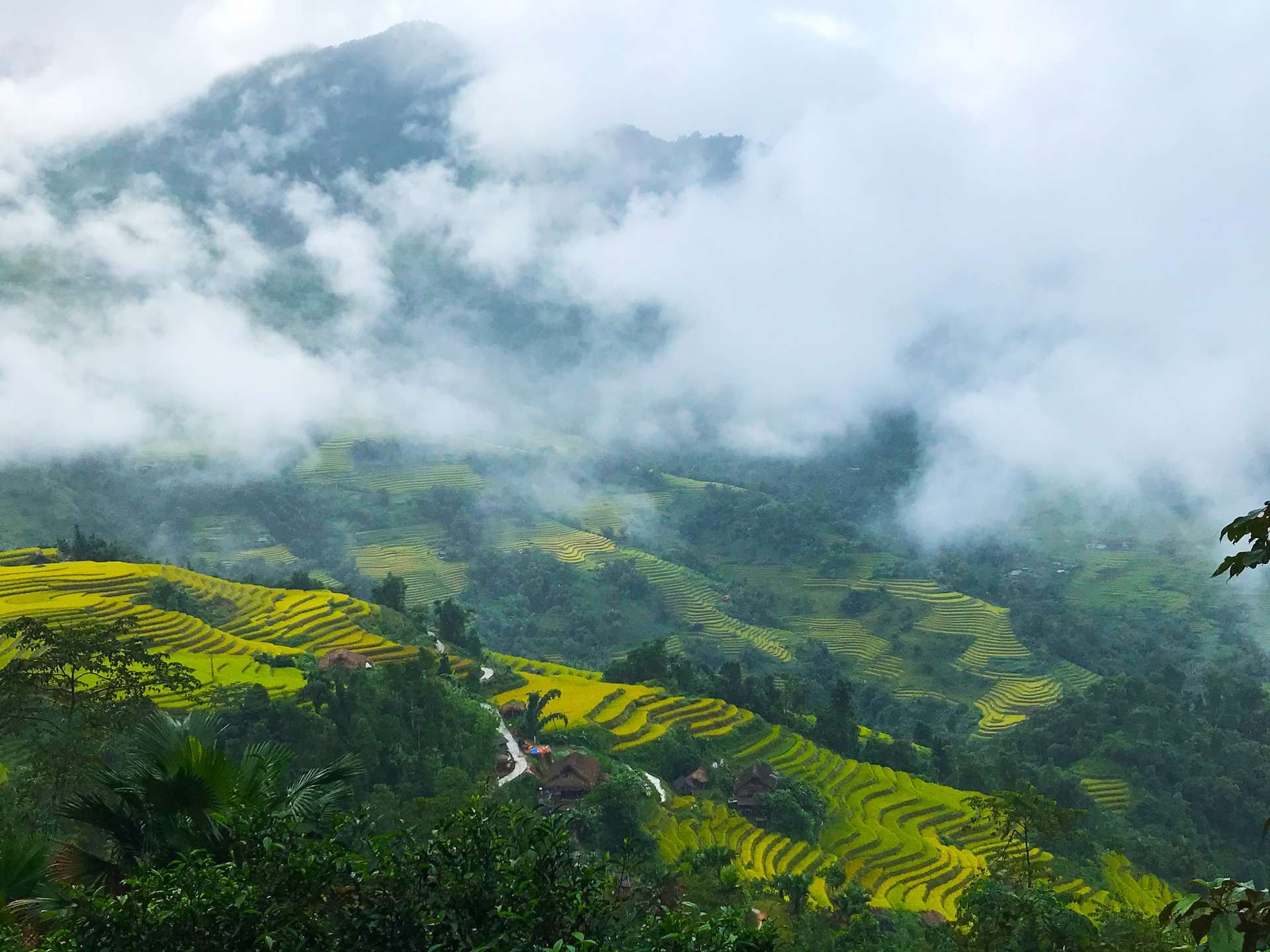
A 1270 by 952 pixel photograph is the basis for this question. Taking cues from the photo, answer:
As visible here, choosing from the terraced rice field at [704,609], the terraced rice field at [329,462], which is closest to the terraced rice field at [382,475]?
the terraced rice field at [329,462]

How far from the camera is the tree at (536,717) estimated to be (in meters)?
34.5

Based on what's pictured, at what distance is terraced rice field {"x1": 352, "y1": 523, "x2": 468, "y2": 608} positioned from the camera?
249 feet

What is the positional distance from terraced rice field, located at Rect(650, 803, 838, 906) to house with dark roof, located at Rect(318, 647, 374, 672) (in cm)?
1089

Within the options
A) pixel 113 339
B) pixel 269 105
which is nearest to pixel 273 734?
pixel 113 339

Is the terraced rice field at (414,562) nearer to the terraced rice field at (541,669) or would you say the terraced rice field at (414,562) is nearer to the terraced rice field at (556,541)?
the terraced rice field at (556,541)

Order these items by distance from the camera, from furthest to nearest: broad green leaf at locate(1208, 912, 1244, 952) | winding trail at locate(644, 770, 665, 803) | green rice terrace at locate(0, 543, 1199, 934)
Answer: winding trail at locate(644, 770, 665, 803) < green rice terrace at locate(0, 543, 1199, 934) < broad green leaf at locate(1208, 912, 1244, 952)

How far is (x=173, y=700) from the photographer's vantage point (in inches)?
1019

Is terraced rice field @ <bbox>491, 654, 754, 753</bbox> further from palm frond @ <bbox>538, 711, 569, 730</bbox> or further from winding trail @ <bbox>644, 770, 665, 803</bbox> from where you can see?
winding trail @ <bbox>644, 770, 665, 803</bbox>

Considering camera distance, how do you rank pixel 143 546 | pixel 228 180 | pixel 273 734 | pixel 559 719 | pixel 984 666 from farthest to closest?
pixel 228 180 → pixel 143 546 → pixel 984 666 → pixel 559 719 → pixel 273 734

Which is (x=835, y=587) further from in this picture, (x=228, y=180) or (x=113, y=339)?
(x=228, y=180)

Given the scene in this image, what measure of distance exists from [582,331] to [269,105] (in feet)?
258

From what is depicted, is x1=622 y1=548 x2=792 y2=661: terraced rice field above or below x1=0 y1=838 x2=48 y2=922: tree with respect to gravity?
below

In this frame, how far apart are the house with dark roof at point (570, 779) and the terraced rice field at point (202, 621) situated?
8580mm

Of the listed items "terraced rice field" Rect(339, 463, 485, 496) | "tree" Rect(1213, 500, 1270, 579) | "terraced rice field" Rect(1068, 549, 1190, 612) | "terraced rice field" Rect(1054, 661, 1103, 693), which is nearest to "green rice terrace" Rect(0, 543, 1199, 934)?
"terraced rice field" Rect(1054, 661, 1103, 693)
